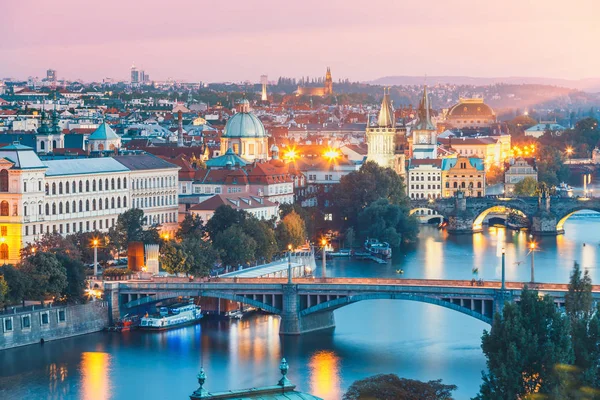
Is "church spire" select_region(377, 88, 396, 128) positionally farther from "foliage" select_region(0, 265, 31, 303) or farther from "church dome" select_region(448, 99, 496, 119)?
"church dome" select_region(448, 99, 496, 119)

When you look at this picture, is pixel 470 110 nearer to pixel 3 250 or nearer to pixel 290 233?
pixel 290 233

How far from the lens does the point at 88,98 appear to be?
135m

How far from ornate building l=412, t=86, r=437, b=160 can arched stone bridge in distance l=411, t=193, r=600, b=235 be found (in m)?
10.9

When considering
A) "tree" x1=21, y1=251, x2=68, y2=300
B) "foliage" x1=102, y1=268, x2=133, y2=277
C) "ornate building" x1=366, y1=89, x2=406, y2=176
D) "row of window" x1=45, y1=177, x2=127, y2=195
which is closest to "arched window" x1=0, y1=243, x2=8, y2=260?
"row of window" x1=45, y1=177, x2=127, y2=195

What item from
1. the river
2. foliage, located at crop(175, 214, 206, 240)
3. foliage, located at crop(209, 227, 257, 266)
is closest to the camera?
the river

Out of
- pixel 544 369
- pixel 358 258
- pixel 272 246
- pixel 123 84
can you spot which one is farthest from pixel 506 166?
pixel 123 84

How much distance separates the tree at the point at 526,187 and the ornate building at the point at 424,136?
15.7ft

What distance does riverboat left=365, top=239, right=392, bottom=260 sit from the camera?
190 feet

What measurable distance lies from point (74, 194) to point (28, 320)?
12304 millimetres

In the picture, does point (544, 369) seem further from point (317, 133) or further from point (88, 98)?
point (88, 98)

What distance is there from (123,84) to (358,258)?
137621 millimetres

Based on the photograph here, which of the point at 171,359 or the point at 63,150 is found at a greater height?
the point at 63,150

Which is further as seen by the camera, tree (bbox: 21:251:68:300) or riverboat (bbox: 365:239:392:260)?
riverboat (bbox: 365:239:392:260)

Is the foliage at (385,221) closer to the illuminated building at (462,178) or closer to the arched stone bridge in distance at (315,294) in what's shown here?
the illuminated building at (462,178)
